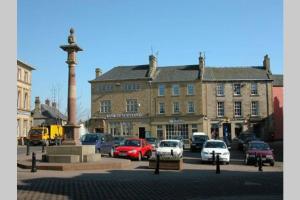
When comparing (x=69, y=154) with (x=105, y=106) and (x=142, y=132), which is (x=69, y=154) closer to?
(x=142, y=132)

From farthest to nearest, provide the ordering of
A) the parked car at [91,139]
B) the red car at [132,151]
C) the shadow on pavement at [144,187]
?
the parked car at [91,139]
the red car at [132,151]
the shadow on pavement at [144,187]

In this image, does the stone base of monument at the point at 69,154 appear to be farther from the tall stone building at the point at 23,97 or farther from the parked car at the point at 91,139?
the tall stone building at the point at 23,97

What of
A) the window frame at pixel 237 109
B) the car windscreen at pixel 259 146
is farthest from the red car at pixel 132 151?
the window frame at pixel 237 109

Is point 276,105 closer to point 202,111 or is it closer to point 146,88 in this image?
point 202,111

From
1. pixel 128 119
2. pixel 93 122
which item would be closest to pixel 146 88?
pixel 128 119

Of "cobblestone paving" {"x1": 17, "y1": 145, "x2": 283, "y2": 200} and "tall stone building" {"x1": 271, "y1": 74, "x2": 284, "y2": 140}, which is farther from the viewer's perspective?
"tall stone building" {"x1": 271, "y1": 74, "x2": 284, "y2": 140}

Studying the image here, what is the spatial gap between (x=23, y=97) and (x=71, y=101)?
4340cm

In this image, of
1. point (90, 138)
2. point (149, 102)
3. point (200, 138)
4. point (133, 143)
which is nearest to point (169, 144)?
point (133, 143)

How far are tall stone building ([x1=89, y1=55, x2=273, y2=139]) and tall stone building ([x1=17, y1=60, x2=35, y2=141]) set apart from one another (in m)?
9.58

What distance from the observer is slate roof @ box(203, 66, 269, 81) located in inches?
2415

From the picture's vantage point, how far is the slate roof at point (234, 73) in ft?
201

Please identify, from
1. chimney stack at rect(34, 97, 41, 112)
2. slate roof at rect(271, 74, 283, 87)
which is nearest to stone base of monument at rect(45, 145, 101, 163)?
slate roof at rect(271, 74, 283, 87)

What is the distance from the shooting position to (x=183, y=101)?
203ft

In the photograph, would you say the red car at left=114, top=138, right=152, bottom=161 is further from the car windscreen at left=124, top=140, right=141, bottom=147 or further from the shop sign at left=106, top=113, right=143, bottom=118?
the shop sign at left=106, top=113, right=143, bottom=118
